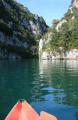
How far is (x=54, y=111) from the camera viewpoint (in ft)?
65.5

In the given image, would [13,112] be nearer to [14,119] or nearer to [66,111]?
[14,119]

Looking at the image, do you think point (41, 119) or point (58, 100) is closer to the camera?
point (41, 119)

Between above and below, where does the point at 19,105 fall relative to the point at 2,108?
above

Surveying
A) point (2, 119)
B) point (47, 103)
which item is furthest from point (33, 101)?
point (2, 119)

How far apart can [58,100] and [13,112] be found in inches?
713

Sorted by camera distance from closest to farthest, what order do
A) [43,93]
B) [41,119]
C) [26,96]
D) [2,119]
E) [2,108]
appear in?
[41,119] < [2,119] < [2,108] < [26,96] < [43,93]

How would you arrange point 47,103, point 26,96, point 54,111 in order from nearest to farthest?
point 54,111
point 47,103
point 26,96

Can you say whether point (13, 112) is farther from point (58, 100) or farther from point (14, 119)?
point (58, 100)

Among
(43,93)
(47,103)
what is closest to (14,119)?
(47,103)

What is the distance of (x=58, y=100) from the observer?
25219mm

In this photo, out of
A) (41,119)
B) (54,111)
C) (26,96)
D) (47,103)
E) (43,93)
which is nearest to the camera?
(41,119)

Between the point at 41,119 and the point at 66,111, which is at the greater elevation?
the point at 41,119

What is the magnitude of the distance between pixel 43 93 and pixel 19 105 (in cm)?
2253

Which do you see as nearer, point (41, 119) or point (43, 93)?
point (41, 119)
